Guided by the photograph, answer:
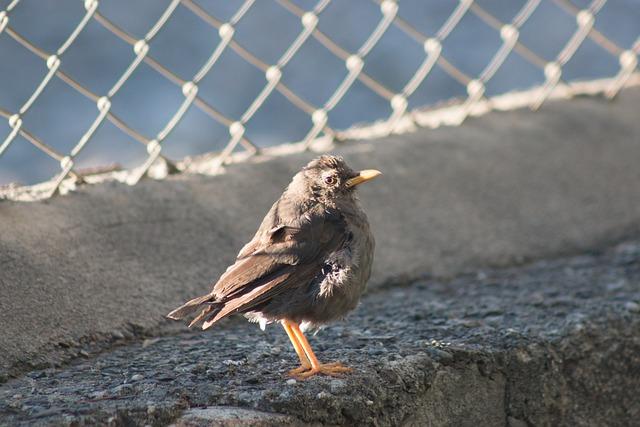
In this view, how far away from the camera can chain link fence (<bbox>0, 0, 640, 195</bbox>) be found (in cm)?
402

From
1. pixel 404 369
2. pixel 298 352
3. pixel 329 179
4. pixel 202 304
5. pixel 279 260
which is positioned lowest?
pixel 404 369

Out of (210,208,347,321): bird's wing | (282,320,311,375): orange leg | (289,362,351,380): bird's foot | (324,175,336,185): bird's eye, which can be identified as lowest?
(289,362,351,380): bird's foot

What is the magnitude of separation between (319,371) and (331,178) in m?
0.87

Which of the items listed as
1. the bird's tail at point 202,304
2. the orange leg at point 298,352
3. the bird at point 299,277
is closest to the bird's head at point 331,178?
the bird at point 299,277

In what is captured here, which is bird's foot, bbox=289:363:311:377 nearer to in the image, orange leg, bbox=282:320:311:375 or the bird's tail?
orange leg, bbox=282:320:311:375

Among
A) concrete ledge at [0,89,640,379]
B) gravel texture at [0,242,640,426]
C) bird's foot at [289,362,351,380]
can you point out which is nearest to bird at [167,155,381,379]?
bird's foot at [289,362,351,380]

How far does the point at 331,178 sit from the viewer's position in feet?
11.3

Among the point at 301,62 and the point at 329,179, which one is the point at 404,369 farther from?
the point at 301,62

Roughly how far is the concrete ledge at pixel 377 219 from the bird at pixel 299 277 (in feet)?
1.28

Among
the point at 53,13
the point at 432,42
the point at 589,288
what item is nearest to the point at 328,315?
the point at 589,288

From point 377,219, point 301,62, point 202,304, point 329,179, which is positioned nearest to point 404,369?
point 202,304

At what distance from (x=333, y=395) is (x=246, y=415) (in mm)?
271

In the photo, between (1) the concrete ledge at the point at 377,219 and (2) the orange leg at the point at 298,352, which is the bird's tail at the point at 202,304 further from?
(1) the concrete ledge at the point at 377,219

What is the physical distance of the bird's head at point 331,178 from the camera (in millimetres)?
3414
